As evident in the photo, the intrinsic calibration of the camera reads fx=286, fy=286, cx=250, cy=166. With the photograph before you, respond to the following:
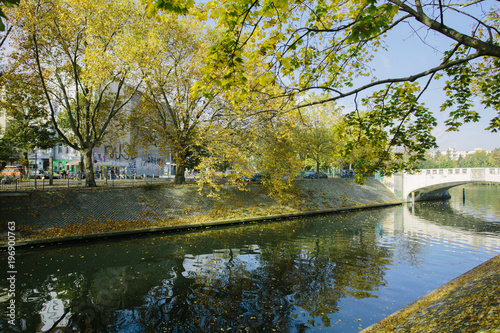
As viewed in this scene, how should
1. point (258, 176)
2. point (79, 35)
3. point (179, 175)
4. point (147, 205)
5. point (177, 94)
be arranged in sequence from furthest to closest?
1. point (258, 176)
2. point (179, 175)
3. point (177, 94)
4. point (147, 205)
5. point (79, 35)

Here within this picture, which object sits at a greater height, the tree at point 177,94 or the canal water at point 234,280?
the tree at point 177,94

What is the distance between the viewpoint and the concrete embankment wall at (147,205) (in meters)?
17.0

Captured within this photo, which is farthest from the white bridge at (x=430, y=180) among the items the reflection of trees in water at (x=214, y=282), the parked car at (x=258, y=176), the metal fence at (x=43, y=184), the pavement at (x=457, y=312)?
the metal fence at (x=43, y=184)

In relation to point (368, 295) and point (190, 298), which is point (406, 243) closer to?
point (368, 295)

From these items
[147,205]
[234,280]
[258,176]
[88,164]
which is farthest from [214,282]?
[258,176]

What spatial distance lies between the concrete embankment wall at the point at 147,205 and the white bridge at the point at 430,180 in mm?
12015

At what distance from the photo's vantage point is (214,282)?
10.3m

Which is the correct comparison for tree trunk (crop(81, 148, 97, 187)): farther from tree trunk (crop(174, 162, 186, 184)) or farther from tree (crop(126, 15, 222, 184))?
tree trunk (crop(174, 162, 186, 184))

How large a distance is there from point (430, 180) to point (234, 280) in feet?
118

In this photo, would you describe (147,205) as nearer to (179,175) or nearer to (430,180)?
(179,175)

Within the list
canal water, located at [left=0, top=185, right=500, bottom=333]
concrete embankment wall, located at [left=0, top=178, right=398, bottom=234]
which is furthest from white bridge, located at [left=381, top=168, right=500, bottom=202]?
canal water, located at [left=0, top=185, right=500, bottom=333]

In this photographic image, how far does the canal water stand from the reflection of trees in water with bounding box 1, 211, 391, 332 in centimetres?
4

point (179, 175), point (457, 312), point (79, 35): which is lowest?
point (457, 312)

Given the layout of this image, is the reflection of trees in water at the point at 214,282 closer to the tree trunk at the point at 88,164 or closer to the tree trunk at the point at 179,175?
the tree trunk at the point at 88,164
